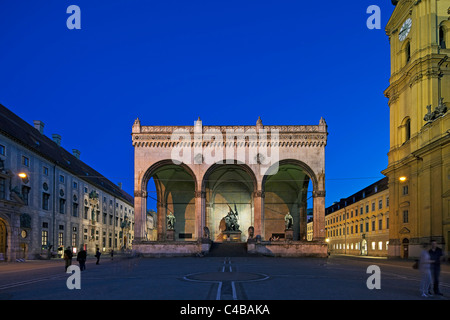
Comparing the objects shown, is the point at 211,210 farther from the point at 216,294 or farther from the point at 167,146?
the point at 216,294

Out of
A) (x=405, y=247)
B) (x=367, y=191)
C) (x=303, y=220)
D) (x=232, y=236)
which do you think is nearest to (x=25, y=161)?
(x=232, y=236)

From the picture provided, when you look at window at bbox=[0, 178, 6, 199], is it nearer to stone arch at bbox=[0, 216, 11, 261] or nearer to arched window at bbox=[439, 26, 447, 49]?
stone arch at bbox=[0, 216, 11, 261]

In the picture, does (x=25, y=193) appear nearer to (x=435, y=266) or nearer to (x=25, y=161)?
(x=25, y=161)

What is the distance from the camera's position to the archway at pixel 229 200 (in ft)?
180

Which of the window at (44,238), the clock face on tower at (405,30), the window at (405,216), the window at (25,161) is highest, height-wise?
the clock face on tower at (405,30)

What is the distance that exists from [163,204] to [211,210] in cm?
642

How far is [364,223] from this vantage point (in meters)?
65.0

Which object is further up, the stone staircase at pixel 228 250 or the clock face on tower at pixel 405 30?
the clock face on tower at pixel 405 30

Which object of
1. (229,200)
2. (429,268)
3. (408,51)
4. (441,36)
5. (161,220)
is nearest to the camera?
(429,268)

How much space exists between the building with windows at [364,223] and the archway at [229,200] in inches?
713

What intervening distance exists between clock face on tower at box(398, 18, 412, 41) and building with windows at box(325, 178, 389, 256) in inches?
780

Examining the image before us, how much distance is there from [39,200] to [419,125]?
39835 millimetres

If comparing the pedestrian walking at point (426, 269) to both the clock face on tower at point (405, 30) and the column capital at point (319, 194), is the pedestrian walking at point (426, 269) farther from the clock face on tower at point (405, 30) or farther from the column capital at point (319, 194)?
the clock face on tower at point (405, 30)

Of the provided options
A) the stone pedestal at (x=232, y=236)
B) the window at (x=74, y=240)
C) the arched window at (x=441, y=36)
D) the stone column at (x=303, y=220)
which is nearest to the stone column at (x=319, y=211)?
the stone column at (x=303, y=220)
